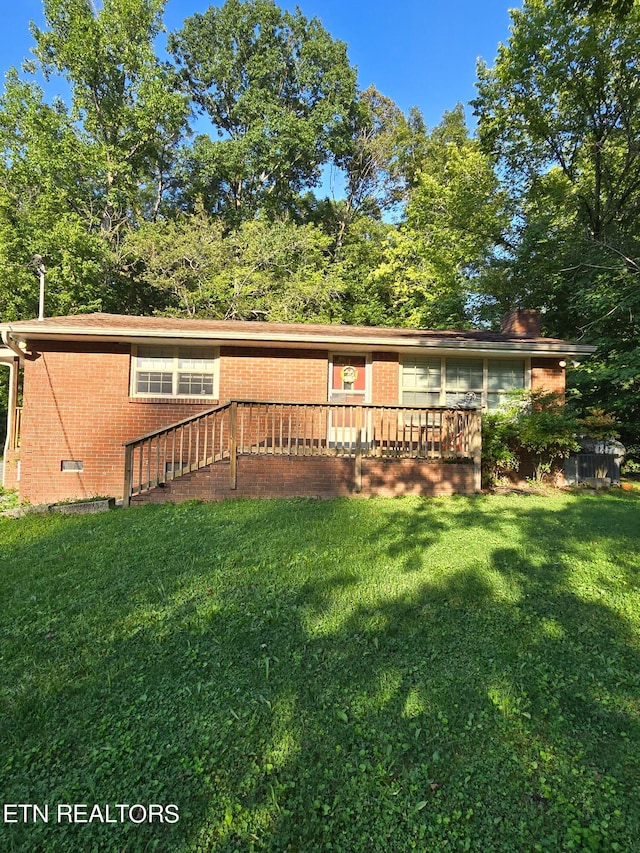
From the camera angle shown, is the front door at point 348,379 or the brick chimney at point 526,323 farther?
the brick chimney at point 526,323

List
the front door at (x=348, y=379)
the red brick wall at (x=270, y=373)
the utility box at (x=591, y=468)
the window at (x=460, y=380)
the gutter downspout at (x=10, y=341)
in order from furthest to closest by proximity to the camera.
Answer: the window at (x=460, y=380) → the front door at (x=348, y=379) → the red brick wall at (x=270, y=373) → the utility box at (x=591, y=468) → the gutter downspout at (x=10, y=341)

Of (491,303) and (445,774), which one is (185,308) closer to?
(491,303)

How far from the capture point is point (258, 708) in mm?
2199

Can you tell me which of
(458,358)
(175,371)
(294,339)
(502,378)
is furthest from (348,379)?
(175,371)

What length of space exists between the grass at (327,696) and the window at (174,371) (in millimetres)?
5079

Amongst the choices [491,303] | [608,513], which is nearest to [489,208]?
[491,303]

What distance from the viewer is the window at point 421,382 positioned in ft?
31.3

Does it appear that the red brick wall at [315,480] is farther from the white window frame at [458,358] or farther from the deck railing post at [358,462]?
the white window frame at [458,358]

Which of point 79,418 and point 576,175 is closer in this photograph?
point 79,418

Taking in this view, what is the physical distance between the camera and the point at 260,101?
24516 mm

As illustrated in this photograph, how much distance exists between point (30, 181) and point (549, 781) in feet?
77.1

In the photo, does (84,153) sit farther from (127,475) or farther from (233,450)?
(233,450)

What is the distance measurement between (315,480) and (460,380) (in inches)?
179

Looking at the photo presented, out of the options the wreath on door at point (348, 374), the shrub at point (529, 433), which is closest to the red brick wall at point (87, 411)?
the wreath on door at point (348, 374)
